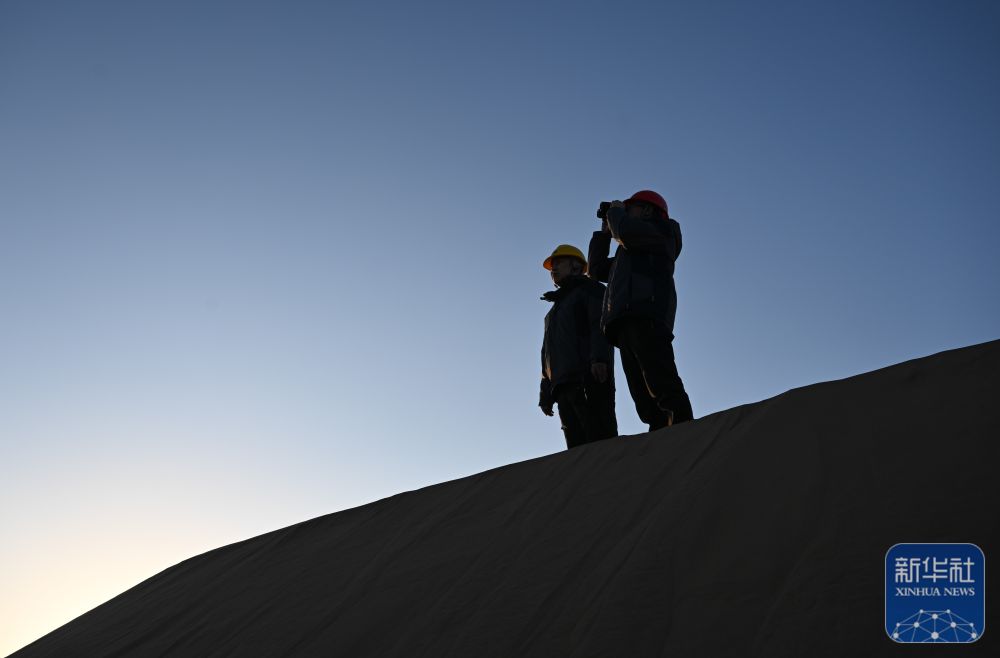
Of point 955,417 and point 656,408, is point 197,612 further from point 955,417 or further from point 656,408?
point 955,417

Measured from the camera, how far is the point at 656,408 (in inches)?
185

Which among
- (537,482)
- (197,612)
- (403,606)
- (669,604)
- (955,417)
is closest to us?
(669,604)

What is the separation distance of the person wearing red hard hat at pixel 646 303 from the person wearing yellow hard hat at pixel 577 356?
2.14ft

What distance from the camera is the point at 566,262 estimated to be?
589 centimetres

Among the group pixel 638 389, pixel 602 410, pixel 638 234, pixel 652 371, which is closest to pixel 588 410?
pixel 602 410

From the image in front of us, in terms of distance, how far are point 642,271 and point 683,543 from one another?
221cm

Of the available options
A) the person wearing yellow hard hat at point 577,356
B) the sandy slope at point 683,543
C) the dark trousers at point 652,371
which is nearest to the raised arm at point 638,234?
A: the dark trousers at point 652,371

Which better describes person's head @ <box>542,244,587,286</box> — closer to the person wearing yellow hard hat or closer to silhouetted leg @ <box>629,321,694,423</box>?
the person wearing yellow hard hat

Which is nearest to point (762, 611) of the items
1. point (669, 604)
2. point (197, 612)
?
point (669, 604)

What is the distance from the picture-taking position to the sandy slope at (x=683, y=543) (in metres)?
2.19

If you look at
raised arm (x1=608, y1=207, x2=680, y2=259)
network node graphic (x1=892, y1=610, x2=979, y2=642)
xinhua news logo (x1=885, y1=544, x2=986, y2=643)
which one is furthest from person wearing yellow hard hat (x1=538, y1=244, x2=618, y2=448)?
network node graphic (x1=892, y1=610, x2=979, y2=642)

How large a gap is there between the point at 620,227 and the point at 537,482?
4.85ft

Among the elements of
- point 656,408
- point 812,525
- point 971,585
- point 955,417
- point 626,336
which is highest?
point 626,336

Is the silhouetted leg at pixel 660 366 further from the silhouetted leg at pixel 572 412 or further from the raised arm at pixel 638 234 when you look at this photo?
the silhouetted leg at pixel 572 412
